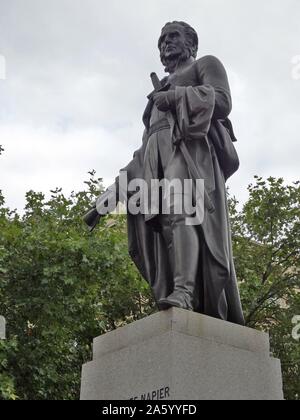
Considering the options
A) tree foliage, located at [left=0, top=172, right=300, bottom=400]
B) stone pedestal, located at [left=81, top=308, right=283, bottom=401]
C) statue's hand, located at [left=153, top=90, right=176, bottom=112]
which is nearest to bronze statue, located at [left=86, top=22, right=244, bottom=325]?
statue's hand, located at [left=153, top=90, right=176, bottom=112]

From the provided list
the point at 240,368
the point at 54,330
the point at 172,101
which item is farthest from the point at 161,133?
the point at 54,330

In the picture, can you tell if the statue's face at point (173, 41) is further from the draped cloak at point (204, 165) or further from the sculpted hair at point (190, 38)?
the draped cloak at point (204, 165)

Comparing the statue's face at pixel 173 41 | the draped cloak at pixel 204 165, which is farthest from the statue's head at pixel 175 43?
the draped cloak at pixel 204 165

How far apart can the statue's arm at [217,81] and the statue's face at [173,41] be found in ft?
1.29

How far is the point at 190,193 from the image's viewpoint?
6.93 metres

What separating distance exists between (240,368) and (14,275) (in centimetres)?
1253

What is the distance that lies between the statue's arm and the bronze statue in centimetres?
1

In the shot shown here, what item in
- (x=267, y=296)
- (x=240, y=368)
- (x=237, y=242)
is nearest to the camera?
(x=240, y=368)

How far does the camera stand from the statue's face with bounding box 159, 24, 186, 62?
26.8 ft

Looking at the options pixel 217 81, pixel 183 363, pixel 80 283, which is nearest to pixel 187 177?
pixel 217 81

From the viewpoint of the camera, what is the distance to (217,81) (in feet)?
25.1

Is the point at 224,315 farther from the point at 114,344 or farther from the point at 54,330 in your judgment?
the point at 54,330

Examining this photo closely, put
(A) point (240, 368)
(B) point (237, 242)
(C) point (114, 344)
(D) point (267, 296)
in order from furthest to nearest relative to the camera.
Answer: (B) point (237, 242), (D) point (267, 296), (C) point (114, 344), (A) point (240, 368)

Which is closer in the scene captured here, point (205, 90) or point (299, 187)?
point (205, 90)
